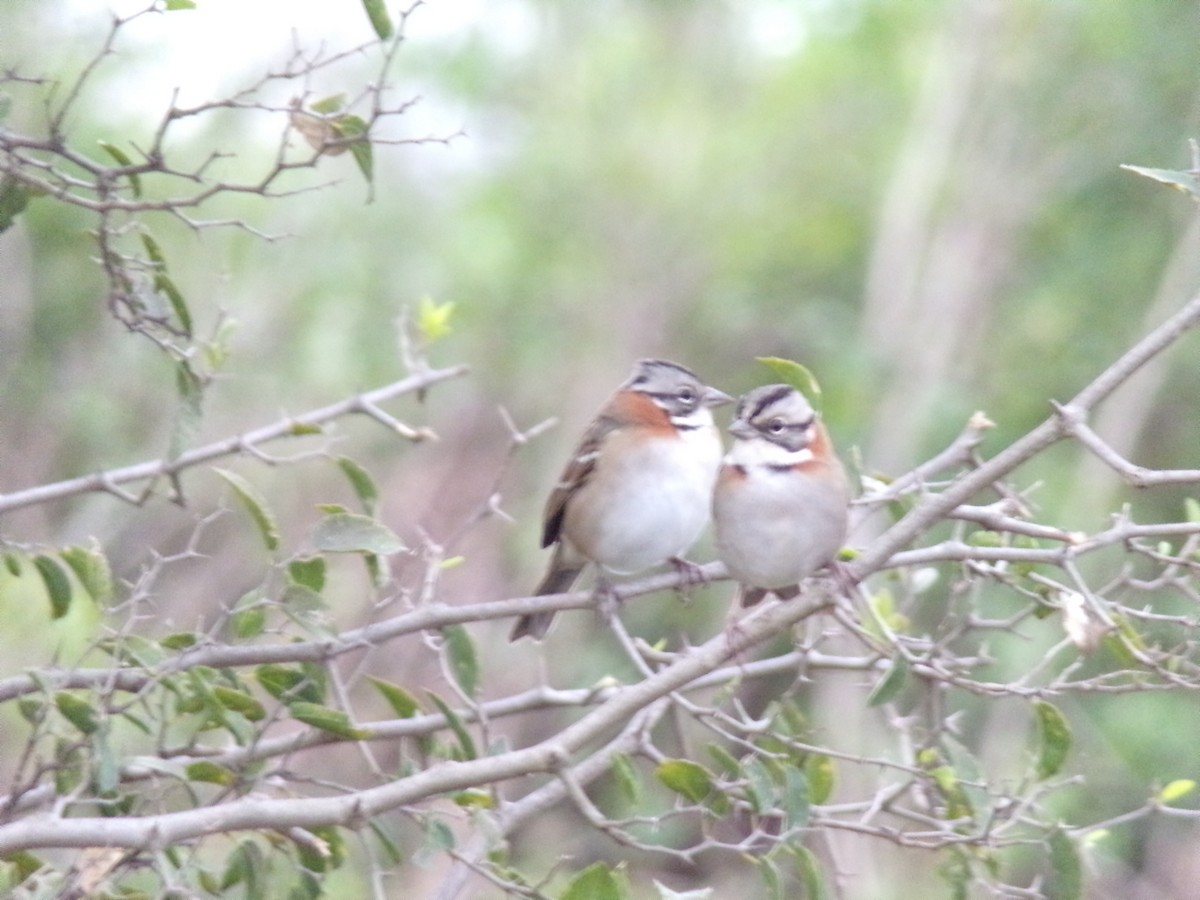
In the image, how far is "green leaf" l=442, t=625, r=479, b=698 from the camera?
3.06 m

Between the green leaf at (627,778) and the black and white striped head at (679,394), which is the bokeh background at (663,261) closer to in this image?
the black and white striped head at (679,394)

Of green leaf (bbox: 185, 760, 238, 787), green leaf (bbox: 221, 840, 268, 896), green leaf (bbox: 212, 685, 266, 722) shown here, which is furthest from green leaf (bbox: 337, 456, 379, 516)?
green leaf (bbox: 221, 840, 268, 896)

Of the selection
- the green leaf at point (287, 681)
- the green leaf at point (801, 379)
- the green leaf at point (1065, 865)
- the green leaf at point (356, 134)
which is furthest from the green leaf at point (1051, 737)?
the green leaf at point (356, 134)

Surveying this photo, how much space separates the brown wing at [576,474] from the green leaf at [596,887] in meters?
1.98

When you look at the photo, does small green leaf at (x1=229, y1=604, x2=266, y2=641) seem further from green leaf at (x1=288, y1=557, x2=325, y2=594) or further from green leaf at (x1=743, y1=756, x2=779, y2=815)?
green leaf at (x1=743, y1=756, x2=779, y2=815)

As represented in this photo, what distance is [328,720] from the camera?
2.68 m

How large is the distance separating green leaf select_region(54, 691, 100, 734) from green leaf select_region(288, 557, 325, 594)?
0.47m

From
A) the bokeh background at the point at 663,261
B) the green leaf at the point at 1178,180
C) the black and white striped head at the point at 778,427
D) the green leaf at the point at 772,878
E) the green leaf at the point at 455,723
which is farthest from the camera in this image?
the bokeh background at the point at 663,261

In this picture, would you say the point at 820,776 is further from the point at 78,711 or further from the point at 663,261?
the point at 663,261

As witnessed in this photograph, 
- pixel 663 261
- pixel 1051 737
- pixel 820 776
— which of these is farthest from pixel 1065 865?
pixel 663 261

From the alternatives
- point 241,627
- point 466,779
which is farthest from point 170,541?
point 466,779

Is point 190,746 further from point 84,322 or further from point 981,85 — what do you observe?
point 981,85

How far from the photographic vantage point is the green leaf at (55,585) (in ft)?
9.48

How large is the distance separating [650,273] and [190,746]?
6.34 metres
